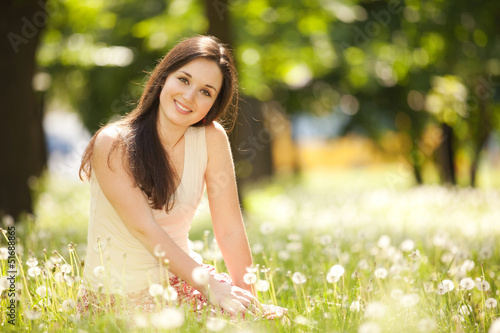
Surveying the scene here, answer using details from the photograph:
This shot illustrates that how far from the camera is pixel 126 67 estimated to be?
11.2 meters

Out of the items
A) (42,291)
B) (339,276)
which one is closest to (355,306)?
(339,276)

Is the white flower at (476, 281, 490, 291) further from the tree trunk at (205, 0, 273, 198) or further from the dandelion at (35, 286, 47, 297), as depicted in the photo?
the dandelion at (35, 286, 47, 297)

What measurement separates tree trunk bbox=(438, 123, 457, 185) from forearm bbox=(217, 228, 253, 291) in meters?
11.1

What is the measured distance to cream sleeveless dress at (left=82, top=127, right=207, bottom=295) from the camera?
2.92m

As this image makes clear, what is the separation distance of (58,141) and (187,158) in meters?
27.8

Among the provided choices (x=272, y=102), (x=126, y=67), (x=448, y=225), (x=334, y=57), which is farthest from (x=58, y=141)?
(x=448, y=225)

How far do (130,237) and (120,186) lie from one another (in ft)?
0.94

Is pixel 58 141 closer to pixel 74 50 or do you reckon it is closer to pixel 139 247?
A: pixel 74 50

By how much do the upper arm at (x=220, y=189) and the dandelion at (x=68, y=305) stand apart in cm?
93

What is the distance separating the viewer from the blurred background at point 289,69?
681cm

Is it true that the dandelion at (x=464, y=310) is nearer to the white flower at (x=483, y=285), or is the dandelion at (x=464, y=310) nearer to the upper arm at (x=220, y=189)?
the white flower at (x=483, y=285)

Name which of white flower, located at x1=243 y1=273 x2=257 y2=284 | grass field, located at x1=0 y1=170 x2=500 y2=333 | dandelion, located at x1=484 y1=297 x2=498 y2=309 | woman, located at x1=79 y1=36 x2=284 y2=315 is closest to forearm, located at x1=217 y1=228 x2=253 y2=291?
woman, located at x1=79 y1=36 x2=284 y2=315

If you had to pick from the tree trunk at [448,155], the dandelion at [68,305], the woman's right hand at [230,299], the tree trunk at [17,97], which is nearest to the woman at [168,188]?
the woman's right hand at [230,299]

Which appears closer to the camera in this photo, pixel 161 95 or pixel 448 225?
pixel 161 95
